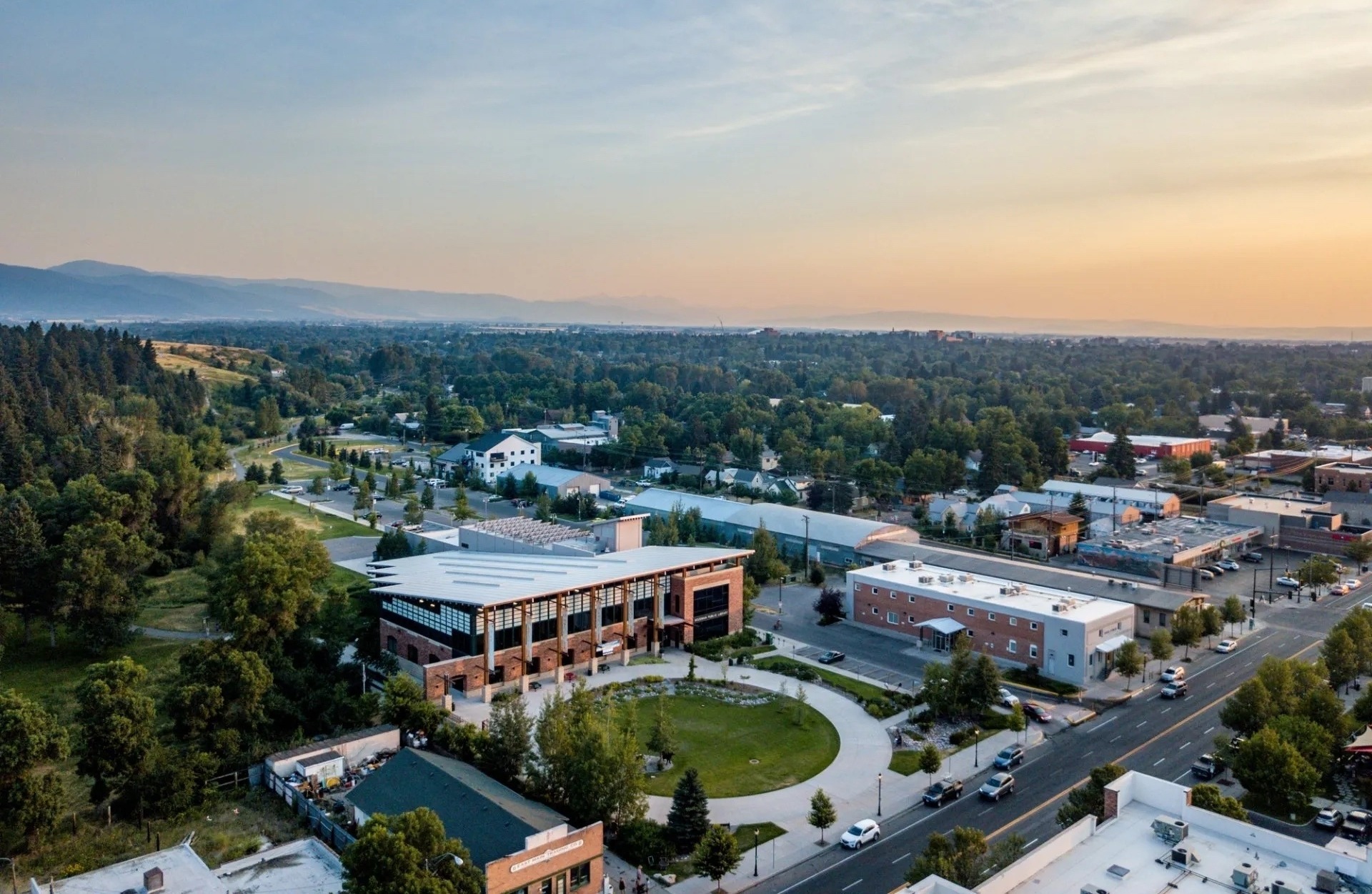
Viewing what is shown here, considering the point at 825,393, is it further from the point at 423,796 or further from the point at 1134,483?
the point at 423,796

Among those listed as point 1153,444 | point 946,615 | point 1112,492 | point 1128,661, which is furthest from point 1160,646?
point 1153,444

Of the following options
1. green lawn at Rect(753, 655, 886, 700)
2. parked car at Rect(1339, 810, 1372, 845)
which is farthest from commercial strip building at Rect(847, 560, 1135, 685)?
parked car at Rect(1339, 810, 1372, 845)

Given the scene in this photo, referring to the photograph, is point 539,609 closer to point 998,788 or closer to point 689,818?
point 689,818

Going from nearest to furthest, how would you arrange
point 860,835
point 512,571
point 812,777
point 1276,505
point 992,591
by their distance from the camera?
point 860,835 → point 812,777 → point 512,571 → point 992,591 → point 1276,505

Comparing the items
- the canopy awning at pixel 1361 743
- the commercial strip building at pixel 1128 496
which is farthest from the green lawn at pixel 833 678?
the commercial strip building at pixel 1128 496

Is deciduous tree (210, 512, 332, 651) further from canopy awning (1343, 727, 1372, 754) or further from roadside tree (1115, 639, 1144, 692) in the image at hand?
canopy awning (1343, 727, 1372, 754)

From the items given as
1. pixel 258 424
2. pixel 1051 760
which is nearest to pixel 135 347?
pixel 258 424
